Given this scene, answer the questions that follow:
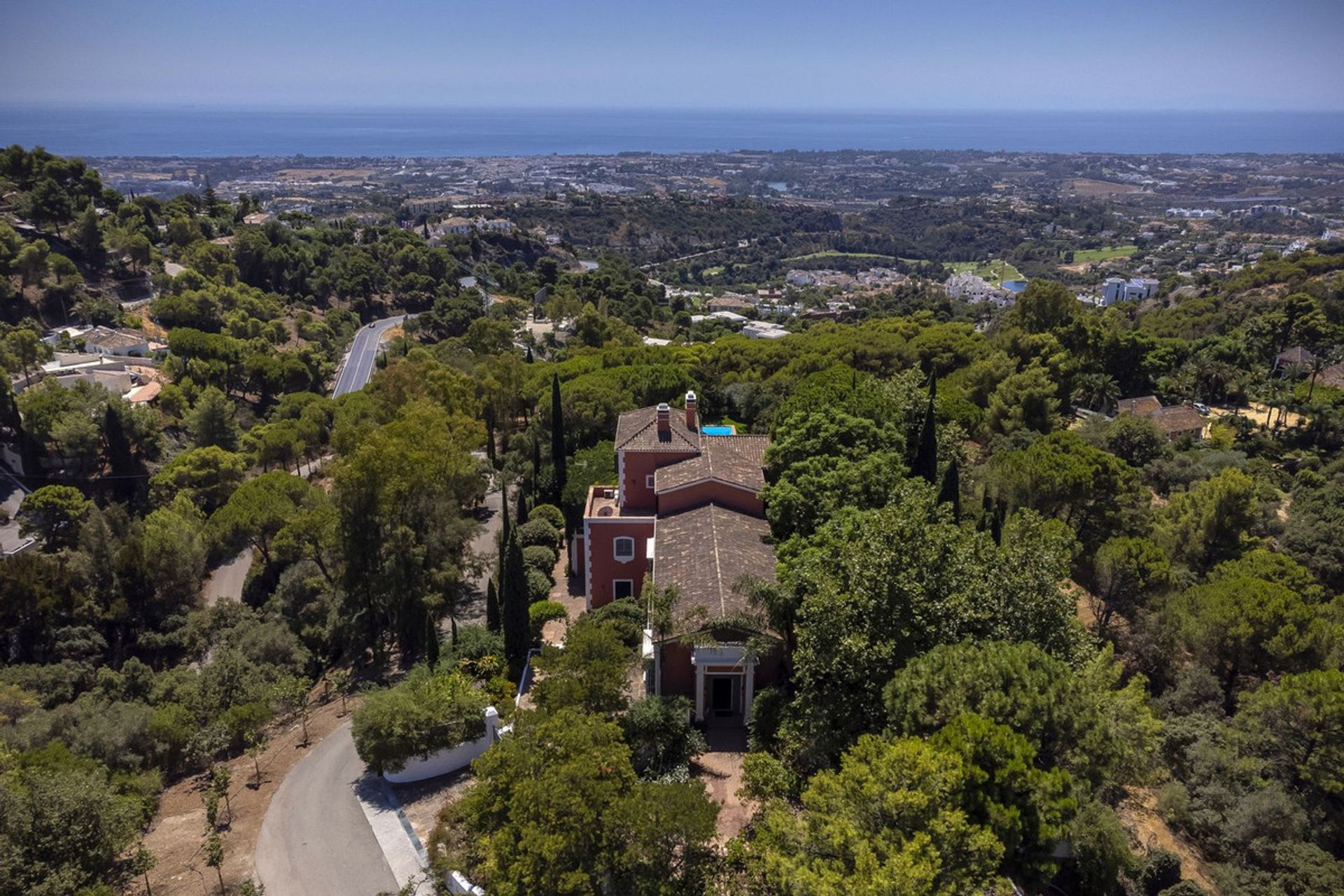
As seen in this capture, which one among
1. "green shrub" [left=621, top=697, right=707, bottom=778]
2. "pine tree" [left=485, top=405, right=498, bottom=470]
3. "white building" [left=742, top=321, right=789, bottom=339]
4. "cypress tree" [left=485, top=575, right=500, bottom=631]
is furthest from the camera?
"white building" [left=742, top=321, right=789, bottom=339]

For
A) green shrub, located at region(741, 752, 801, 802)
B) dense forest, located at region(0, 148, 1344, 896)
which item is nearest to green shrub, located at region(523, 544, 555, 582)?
dense forest, located at region(0, 148, 1344, 896)

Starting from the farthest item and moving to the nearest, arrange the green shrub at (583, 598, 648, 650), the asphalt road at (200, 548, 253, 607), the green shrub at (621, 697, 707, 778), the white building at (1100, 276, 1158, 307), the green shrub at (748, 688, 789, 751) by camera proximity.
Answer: the white building at (1100, 276, 1158, 307) → the asphalt road at (200, 548, 253, 607) → the green shrub at (583, 598, 648, 650) → the green shrub at (748, 688, 789, 751) → the green shrub at (621, 697, 707, 778)

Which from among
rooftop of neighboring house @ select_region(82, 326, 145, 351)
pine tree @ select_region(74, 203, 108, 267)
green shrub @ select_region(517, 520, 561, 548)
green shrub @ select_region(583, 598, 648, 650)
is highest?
pine tree @ select_region(74, 203, 108, 267)

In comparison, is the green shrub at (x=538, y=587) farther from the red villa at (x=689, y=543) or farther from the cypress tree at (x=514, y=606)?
the cypress tree at (x=514, y=606)

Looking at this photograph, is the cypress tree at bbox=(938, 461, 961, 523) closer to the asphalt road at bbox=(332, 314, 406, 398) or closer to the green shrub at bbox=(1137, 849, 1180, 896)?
the green shrub at bbox=(1137, 849, 1180, 896)

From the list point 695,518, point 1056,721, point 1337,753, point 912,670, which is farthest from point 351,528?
point 1337,753

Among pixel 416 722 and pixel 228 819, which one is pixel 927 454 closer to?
pixel 416 722

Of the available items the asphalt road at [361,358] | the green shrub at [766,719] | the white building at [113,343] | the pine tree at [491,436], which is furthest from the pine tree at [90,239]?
the green shrub at [766,719]
